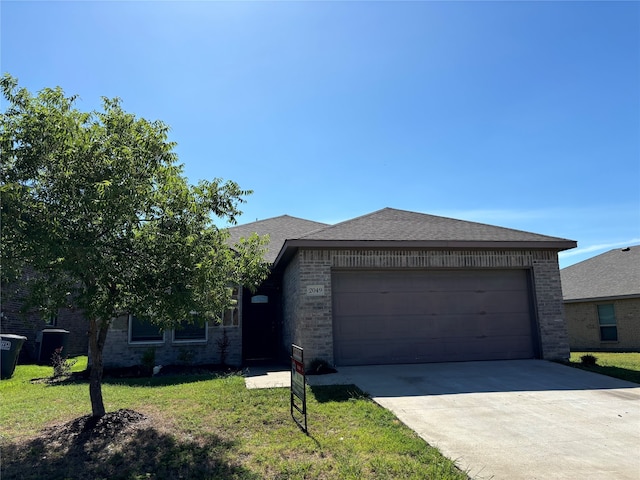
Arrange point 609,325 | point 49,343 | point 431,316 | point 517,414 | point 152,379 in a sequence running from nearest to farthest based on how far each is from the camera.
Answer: point 517,414 → point 152,379 → point 431,316 → point 49,343 → point 609,325

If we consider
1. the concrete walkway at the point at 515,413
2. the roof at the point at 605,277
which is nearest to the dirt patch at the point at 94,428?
the concrete walkway at the point at 515,413

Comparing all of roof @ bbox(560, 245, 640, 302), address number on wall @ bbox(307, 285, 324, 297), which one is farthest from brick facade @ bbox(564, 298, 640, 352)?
address number on wall @ bbox(307, 285, 324, 297)

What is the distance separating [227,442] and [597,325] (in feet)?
63.4

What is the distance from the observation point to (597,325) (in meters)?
19.2

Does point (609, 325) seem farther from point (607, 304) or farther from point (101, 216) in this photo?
point (101, 216)

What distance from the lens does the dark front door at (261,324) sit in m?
14.9

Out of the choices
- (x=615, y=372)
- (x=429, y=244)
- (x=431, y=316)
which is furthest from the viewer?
(x=431, y=316)

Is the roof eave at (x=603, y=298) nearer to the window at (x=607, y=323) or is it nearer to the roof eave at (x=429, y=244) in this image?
the window at (x=607, y=323)

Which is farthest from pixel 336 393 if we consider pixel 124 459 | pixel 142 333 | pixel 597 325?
pixel 597 325

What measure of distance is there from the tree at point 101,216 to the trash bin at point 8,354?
7.12 m

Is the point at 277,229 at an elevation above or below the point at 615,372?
above

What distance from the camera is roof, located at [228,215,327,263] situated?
16.0 meters

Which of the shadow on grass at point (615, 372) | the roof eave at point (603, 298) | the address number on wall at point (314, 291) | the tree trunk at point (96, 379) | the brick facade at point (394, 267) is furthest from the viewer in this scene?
the roof eave at point (603, 298)

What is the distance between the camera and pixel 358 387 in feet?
27.0
